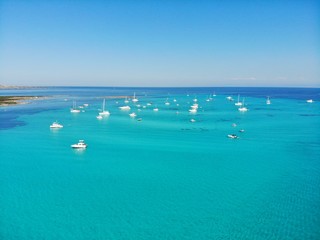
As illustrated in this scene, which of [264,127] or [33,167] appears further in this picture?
[264,127]

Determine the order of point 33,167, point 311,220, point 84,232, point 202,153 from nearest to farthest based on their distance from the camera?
point 84,232 → point 311,220 → point 33,167 → point 202,153

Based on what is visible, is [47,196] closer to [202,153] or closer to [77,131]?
[202,153]

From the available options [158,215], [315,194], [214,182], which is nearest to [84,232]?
[158,215]

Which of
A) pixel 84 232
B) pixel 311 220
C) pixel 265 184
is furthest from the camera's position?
pixel 265 184

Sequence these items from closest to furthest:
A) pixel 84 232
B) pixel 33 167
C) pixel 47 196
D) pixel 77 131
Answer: pixel 84 232
pixel 47 196
pixel 33 167
pixel 77 131

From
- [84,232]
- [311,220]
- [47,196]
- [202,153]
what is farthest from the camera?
[202,153]

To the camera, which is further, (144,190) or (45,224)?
(144,190)

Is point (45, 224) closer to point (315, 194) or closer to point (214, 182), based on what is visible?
point (214, 182)

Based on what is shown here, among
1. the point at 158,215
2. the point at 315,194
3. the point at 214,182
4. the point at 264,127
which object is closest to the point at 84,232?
the point at 158,215
